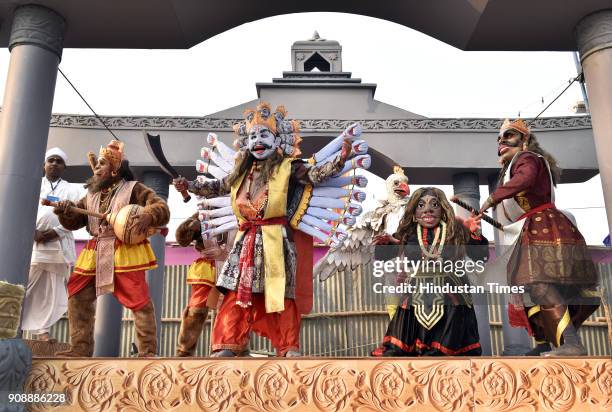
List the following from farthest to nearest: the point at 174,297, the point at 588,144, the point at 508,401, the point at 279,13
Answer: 1. the point at 174,297
2. the point at 588,144
3. the point at 279,13
4. the point at 508,401

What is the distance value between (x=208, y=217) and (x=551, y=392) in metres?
2.69

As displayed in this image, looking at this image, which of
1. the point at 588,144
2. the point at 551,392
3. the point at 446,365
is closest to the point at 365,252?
the point at 446,365

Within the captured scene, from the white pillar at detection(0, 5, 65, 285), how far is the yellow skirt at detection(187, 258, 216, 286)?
1475 millimetres

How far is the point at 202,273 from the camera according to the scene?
17.8 ft

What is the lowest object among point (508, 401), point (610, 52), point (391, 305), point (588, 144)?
point (508, 401)

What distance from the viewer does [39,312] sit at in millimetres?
5512

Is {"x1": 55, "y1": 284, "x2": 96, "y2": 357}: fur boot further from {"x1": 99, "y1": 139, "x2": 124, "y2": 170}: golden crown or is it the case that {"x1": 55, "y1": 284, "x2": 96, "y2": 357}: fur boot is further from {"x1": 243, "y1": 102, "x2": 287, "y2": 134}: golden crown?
{"x1": 243, "y1": 102, "x2": 287, "y2": 134}: golden crown

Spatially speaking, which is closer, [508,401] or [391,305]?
[508,401]

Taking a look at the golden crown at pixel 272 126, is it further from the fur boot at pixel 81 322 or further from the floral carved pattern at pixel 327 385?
the floral carved pattern at pixel 327 385

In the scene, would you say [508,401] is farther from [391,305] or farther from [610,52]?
[610,52]

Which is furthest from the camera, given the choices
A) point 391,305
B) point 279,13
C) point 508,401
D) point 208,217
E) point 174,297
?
point 174,297

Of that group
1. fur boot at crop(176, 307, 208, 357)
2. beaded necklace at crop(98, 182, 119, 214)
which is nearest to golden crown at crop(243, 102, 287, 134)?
beaded necklace at crop(98, 182, 119, 214)

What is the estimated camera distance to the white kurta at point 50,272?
216 inches

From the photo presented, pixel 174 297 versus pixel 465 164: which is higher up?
pixel 465 164
